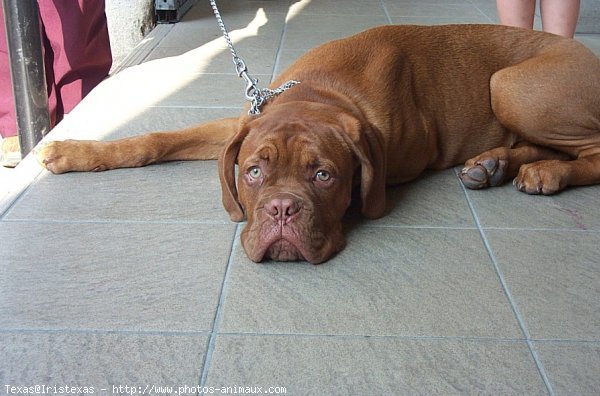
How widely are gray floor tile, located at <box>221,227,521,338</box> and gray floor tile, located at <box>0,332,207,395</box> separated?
22 cm

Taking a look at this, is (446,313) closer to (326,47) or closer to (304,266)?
(304,266)

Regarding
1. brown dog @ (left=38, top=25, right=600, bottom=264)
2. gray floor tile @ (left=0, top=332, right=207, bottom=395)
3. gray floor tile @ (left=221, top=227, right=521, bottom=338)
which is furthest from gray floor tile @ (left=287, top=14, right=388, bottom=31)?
gray floor tile @ (left=0, top=332, right=207, bottom=395)

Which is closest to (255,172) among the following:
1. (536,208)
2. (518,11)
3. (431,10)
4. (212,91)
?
(536,208)

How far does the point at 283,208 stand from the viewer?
268 centimetres

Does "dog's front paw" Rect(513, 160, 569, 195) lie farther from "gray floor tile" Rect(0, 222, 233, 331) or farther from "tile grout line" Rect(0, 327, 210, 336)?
"tile grout line" Rect(0, 327, 210, 336)

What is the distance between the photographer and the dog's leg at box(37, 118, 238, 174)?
3.54 metres

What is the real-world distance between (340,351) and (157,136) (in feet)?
5.66

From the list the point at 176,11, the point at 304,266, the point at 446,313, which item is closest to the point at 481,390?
the point at 446,313

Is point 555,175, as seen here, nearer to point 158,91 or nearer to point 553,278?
point 553,278

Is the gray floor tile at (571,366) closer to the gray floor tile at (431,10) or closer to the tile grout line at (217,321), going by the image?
the tile grout line at (217,321)

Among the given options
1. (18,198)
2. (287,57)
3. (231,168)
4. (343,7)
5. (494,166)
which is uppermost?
(231,168)

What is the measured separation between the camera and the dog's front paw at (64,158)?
3529mm

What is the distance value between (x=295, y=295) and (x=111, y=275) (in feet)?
2.27

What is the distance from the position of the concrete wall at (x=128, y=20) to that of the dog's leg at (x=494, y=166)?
4015 mm
